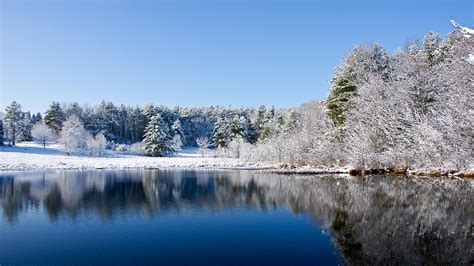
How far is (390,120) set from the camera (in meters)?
35.5

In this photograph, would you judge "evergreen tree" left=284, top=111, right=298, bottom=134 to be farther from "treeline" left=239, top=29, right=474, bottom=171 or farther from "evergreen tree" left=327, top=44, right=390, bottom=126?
"evergreen tree" left=327, top=44, right=390, bottom=126

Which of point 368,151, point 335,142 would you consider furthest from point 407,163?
point 335,142

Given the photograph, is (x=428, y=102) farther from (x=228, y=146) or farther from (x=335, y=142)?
(x=228, y=146)

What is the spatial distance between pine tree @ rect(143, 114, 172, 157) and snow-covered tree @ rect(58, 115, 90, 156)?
1387cm

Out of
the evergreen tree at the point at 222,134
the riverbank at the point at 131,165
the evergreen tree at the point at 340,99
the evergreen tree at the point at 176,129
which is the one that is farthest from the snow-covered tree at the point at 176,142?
the evergreen tree at the point at 340,99

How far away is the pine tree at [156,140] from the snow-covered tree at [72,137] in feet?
45.5

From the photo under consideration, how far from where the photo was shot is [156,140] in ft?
278

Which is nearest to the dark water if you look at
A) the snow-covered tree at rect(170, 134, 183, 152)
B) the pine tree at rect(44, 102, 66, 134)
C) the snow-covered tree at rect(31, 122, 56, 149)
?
the snow-covered tree at rect(31, 122, 56, 149)

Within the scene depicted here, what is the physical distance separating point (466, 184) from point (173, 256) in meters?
20.5

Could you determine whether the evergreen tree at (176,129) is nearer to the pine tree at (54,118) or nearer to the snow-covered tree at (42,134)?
the pine tree at (54,118)

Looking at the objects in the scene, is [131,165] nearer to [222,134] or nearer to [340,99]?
[222,134]

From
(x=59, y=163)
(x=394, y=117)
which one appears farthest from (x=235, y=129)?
(x=394, y=117)

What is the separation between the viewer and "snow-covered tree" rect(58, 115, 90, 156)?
78438 mm

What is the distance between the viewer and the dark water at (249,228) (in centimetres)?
1026
